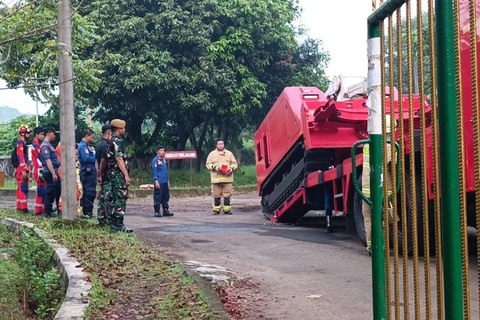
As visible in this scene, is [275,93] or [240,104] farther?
A: [275,93]

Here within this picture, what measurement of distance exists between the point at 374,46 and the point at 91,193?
8.25 m

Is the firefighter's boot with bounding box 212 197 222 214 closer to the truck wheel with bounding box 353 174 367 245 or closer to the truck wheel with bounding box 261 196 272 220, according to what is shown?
the truck wheel with bounding box 261 196 272 220

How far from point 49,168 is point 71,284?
547 centimetres

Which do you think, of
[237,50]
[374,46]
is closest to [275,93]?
[237,50]

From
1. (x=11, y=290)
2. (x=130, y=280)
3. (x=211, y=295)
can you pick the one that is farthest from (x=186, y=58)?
(x=211, y=295)

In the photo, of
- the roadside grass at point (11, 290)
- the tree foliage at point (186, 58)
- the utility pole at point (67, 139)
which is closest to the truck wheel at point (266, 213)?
the utility pole at point (67, 139)

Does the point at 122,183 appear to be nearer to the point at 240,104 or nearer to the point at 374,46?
the point at 374,46

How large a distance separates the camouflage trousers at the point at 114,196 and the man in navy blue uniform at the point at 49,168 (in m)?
2.09

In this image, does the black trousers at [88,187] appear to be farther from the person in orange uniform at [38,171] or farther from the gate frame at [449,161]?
the gate frame at [449,161]

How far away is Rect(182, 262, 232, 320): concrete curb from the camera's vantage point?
177 inches

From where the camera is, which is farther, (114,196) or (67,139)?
(114,196)

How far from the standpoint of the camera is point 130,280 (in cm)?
578

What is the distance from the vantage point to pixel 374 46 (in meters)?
2.87

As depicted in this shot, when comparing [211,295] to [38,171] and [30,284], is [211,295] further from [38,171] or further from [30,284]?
[38,171]
